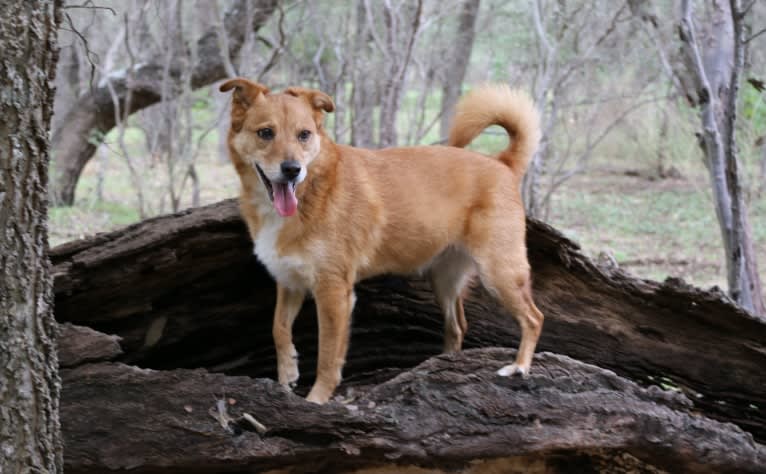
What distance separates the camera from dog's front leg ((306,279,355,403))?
4578 millimetres

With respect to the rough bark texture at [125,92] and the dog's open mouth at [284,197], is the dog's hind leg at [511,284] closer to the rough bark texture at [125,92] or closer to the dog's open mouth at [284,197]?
the dog's open mouth at [284,197]

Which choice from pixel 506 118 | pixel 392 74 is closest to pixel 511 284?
pixel 506 118

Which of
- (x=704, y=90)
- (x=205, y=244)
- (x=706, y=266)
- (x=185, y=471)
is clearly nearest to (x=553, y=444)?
(x=185, y=471)

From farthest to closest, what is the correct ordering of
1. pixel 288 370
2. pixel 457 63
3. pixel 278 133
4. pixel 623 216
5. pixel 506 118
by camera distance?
pixel 457 63, pixel 623 216, pixel 506 118, pixel 288 370, pixel 278 133

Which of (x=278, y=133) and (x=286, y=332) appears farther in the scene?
(x=286, y=332)

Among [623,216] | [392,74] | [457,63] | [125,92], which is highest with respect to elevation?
[457,63]

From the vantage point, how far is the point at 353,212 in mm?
4676

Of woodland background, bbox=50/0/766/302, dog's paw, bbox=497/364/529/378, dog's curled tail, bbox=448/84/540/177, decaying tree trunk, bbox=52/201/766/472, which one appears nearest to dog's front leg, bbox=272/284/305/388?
decaying tree trunk, bbox=52/201/766/472

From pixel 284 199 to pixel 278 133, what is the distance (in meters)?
0.33

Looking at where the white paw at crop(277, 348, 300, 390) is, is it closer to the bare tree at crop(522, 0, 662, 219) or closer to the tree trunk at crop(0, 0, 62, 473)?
the tree trunk at crop(0, 0, 62, 473)


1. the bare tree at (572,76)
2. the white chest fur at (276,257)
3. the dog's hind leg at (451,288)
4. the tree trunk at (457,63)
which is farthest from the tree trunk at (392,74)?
the tree trunk at (457,63)

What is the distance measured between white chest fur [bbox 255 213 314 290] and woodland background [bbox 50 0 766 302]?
3.70 metres

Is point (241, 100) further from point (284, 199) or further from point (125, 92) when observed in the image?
point (125, 92)

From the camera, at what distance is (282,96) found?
4668mm
